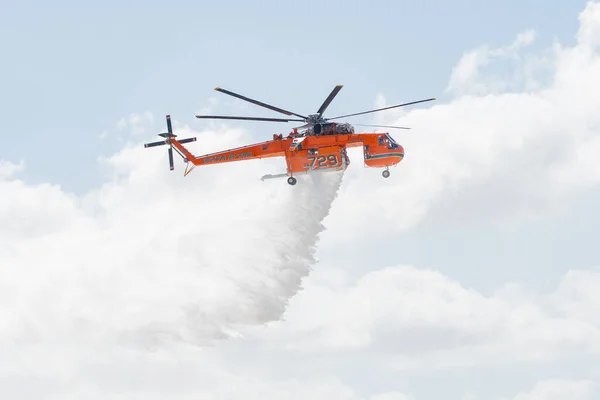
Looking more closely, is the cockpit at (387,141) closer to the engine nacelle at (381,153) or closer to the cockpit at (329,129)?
the engine nacelle at (381,153)

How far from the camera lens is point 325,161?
5472cm

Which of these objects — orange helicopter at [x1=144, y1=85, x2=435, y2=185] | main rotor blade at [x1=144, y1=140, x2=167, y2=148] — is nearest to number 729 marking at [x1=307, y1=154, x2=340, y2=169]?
orange helicopter at [x1=144, y1=85, x2=435, y2=185]

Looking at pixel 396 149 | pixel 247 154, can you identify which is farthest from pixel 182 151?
pixel 396 149

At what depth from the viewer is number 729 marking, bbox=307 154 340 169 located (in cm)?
5469

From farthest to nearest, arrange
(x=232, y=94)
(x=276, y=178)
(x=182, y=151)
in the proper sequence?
(x=182, y=151) → (x=276, y=178) → (x=232, y=94)

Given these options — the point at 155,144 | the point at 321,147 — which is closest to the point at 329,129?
the point at 321,147

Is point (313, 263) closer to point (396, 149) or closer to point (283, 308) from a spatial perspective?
point (283, 308)

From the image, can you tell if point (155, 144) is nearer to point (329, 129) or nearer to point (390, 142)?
point (329, 129)

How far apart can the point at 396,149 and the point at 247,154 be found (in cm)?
919


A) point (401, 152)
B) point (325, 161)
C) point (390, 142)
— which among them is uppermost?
point (390, 142)

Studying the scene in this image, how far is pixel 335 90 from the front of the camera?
173 ft

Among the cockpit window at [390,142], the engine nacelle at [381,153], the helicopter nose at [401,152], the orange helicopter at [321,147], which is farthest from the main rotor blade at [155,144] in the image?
the helicopter nose at [401,152]

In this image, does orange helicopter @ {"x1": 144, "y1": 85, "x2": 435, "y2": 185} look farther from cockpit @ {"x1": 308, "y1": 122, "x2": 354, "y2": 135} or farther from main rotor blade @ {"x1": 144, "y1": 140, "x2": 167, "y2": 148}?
main rotor blade @ {"x1": 144, "y1": 140, "x2": 167, "y2": 148}

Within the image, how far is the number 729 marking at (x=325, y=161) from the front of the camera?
54688 mm
